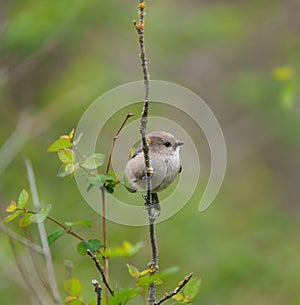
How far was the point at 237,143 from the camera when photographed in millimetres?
9250

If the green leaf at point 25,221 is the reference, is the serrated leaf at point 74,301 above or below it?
below

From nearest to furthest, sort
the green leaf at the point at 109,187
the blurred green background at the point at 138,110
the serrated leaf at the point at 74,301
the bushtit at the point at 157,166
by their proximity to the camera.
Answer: the serrated leaf at the point at 74,301 → the green leaf at the point at 109,187 → the bushtit at the point at 157,166 → the blurred green background at the point at 138,110

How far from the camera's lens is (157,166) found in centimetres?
333

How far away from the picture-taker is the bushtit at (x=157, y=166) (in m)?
3.06

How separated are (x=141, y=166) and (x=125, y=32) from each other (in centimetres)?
440

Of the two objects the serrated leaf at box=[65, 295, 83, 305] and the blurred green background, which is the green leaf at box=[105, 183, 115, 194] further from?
the blurred green background

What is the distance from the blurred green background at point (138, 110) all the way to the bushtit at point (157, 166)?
152 centimetres

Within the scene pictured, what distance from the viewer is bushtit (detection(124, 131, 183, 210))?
10.0 feet

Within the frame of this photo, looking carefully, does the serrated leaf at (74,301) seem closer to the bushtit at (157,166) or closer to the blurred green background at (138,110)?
the bushtit at (157,166)

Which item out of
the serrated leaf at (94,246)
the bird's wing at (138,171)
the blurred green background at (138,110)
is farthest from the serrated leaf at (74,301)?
the blurred green background at (138,110)

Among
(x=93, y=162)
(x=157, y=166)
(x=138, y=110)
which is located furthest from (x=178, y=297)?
(x=138, y=110)

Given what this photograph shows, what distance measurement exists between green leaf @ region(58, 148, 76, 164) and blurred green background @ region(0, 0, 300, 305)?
2.41 m

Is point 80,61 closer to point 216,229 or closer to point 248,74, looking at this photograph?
point 248,74

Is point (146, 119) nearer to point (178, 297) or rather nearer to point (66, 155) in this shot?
point (66, 155)
